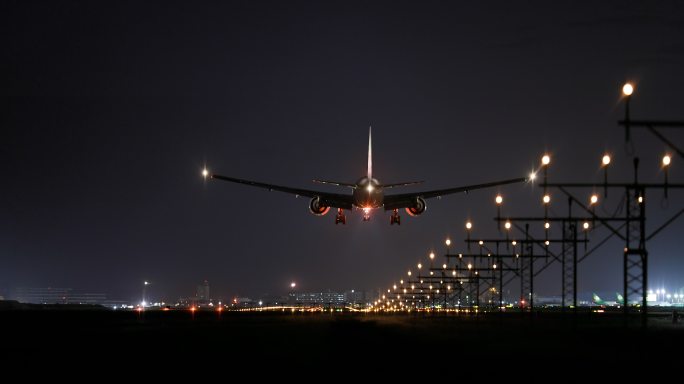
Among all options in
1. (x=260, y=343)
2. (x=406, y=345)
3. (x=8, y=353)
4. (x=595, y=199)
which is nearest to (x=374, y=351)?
(x=406, y=345)

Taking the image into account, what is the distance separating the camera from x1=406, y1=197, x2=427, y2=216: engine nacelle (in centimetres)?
7944

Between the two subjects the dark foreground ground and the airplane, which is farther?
the airplane

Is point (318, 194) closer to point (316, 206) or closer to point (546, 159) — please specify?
point (316, 206)

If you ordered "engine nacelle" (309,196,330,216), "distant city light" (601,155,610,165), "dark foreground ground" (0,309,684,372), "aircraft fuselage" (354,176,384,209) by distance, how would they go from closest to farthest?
"dark foreground ground" (0,309,684,372) < "distant city light" (601,155,610,165) < "aircraft fuselage" (354,176,384,209) < "engine nacelle" (309,196,330,216)

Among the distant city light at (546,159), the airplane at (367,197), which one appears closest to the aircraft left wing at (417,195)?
the airplane at (367,197)

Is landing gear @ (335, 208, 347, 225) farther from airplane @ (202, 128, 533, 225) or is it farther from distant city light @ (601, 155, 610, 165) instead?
distant city light @ (601, 155, 610, 165)

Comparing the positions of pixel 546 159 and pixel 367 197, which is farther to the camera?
pixel 367 197

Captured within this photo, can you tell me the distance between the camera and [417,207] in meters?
79.6

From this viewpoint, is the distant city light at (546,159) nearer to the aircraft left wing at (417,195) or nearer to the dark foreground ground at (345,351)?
the dark foreground ground at (345,351)

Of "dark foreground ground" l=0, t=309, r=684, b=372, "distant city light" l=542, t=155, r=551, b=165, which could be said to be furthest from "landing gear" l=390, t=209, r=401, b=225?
"dark foreground ground" l=0, t=309, r=684, b=372

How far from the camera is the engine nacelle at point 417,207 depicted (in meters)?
79.4

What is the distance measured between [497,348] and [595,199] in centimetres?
3214

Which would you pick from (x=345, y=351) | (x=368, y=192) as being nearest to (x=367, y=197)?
(x=368, y=192)

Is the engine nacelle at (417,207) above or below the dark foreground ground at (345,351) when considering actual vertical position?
above
